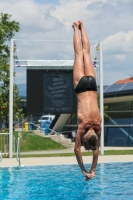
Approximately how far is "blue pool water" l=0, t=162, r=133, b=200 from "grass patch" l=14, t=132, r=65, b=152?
13.3 meters

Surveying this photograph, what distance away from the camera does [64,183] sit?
13.7 m

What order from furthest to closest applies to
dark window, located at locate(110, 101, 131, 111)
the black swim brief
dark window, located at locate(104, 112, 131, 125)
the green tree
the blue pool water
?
dark window, located at locate(110, 101, 131, 111) → dark window, located at locate(104, 112, 131, 125) → the green tree → the blue pool water → the black swim brief

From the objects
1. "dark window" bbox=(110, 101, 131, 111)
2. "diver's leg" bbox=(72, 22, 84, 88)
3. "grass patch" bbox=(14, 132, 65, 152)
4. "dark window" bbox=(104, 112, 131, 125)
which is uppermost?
"diver's leg" bbox=(72, 22, 84, 88)

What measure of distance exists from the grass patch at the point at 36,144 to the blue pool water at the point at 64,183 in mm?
13299

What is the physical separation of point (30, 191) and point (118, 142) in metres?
26.2

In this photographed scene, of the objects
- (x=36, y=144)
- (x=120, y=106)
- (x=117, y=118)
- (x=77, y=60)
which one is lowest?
(x=36, y=144)

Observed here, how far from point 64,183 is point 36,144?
18788mm

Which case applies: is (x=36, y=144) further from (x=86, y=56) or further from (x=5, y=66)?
(x=86, y=56)

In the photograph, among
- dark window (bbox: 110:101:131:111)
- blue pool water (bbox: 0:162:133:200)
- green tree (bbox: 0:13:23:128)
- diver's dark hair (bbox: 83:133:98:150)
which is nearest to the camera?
diver's dark hair (bbox: 83:133:98:150)

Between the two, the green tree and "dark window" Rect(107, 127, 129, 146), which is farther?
"dark window" Rect(107, 127, 129, 146)

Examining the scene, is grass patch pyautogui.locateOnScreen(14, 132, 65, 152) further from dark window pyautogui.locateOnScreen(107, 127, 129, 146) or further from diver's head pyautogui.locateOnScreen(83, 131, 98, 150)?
diver's head pyautogui.locateOnScreen(83, 131, 98, 150)

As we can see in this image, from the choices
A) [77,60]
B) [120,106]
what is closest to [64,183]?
[77,60]

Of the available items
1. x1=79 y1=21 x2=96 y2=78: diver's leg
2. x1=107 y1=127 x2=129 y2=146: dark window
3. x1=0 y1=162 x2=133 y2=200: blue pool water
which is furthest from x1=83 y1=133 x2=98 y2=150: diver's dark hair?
x1=107 y1=127 x2=129 y2=146: dark window

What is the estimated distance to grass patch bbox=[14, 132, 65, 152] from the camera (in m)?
31.3
